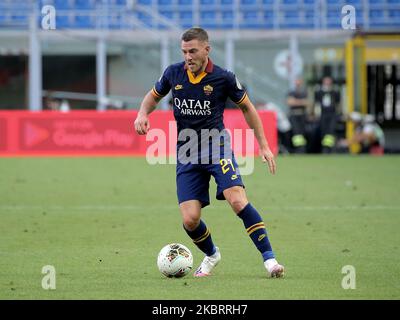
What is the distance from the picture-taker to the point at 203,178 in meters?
8.23

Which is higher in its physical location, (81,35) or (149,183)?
(81,35)

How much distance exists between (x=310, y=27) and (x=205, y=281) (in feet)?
72.2

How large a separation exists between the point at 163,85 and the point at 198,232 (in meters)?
1.27

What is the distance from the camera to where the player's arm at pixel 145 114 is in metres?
8.02

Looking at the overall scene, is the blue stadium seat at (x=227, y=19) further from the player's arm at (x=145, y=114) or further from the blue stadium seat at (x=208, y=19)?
the player's arm at (x=145, y=114)

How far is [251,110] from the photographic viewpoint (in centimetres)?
816

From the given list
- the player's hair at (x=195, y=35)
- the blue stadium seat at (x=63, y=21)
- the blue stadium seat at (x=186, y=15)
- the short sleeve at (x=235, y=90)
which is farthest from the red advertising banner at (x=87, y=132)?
the player's hair at (x=195, y=35)

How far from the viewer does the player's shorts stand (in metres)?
8.06

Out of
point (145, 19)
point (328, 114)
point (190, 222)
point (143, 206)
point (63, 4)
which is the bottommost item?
point (143, 206)

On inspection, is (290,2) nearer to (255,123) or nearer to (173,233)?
(173,233)

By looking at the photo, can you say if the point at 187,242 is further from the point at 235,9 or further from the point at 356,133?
the point at 235,9

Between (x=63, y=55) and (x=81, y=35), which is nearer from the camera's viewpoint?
(x=81, y=35)

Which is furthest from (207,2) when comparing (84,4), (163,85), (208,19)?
(163,85)
